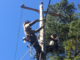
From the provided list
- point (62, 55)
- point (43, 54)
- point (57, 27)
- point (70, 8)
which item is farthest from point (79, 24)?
point (43, 54)

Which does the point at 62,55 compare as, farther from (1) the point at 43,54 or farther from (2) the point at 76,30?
(1) the point at 43,54

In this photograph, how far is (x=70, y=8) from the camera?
12.1m

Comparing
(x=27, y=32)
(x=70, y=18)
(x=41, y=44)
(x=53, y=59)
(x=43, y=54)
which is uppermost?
(x=70, y=18)

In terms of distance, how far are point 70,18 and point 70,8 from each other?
45.0 inches

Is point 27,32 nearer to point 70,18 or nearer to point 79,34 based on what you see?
point 79,34

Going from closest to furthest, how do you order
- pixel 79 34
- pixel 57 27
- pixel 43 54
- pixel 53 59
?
pixel 43 54 → pixel 79 34 → pixel 53 59 → pixel 57 27

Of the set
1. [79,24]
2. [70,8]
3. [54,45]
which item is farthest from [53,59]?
[70,8]

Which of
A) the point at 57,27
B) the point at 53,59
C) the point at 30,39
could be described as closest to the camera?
the point at 30,39

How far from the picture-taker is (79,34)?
7719mm

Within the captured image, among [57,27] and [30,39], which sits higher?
[57,27]

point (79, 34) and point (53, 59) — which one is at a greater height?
point (79, 34)

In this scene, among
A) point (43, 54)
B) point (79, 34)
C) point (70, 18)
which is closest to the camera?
point (43, 54)

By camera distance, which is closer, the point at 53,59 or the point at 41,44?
the point at 41,44

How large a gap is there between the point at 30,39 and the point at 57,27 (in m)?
5.19
